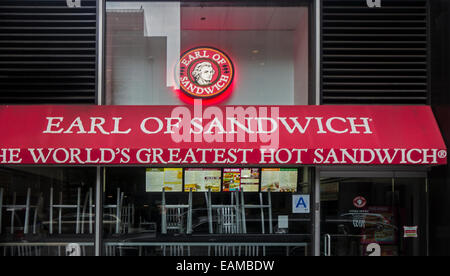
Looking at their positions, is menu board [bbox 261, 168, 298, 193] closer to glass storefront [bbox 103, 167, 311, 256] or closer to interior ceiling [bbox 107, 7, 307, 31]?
glass storefront [bbox 103, 167, 311, 256]

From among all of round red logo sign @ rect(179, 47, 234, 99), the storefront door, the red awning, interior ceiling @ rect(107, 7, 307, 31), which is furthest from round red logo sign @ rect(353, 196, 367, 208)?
interior ceiling @ rect(107, 7, 307, 31)

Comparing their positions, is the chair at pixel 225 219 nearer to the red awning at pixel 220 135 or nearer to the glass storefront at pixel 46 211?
the red awning at pixel 220 135

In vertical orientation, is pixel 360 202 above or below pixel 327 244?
above

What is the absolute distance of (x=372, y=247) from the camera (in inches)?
313

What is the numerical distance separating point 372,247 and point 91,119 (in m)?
4.91

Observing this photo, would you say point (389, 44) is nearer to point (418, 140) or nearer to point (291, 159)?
point (418, 140)

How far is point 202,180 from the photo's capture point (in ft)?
26.2

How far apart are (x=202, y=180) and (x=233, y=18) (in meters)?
2.77

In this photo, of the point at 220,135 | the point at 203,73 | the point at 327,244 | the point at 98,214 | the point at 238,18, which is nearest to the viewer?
the point at 220,135

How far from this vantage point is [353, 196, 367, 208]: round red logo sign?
25.9 feet

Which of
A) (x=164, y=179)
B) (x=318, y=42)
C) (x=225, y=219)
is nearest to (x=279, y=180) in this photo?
(x=225, y=219)

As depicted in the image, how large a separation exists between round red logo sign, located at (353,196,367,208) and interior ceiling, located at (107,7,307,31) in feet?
Answer: 9.88

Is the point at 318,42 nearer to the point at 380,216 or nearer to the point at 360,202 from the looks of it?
the point at 360,202
